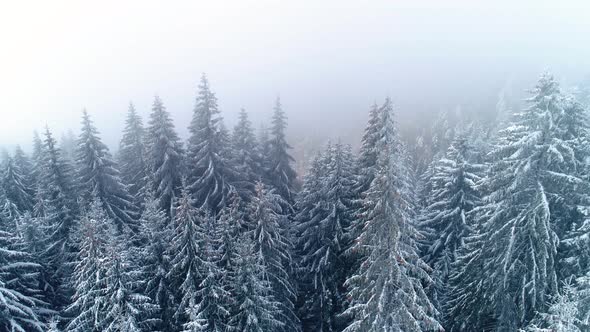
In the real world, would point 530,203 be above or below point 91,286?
above

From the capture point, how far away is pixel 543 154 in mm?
15055

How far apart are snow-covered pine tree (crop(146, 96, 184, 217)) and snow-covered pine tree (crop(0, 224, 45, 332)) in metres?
9.47

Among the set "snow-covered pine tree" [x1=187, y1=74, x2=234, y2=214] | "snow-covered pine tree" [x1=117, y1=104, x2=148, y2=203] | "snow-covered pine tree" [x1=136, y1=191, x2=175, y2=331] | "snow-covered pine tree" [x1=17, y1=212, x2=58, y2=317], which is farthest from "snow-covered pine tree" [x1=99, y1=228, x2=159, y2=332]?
"snow-covered pine tree" [x1=117, y1=104, x2=148, y2=203]

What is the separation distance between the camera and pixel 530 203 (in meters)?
15.5

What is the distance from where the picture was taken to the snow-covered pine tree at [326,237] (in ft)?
77.2

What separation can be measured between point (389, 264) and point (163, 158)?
19.9 meters

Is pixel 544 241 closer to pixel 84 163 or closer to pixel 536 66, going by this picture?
pixel 84 163

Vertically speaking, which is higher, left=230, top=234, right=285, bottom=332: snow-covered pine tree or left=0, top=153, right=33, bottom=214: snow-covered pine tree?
left=0, top=153, right=33, bottom=214: snow-covered pine tree

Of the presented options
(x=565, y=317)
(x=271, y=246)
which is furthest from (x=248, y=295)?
(x=565, y=317)

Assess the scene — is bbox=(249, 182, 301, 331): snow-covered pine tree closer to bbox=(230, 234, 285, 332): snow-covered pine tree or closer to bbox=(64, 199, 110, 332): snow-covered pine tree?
bbox=(230, 234, 285, 332): snow-covered pine tree

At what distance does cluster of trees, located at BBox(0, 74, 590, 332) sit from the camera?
1509 centimetres

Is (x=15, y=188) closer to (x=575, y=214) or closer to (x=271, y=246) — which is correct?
(x=271, y=246)

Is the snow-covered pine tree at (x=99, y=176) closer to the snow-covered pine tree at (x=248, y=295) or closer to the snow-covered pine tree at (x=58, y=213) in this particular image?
the snow-covered pine tree at (x=58, y=213)

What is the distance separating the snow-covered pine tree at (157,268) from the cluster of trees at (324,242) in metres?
0.08
